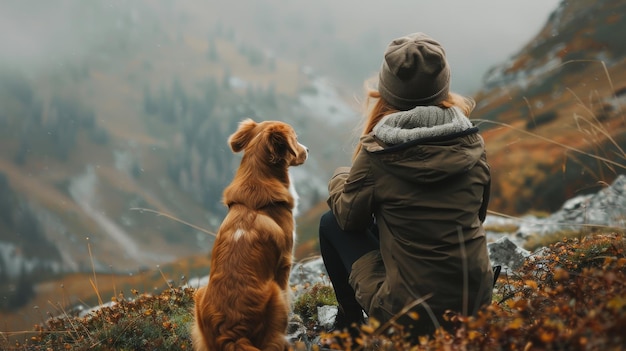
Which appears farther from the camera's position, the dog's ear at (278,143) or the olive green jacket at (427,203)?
the dog's ear at (278,143)

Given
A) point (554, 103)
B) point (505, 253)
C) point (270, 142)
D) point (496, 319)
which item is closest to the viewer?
point (496, 319)

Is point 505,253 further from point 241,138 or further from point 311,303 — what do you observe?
point 241,138

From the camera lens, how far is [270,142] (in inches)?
185

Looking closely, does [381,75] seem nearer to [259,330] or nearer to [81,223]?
[259,330]

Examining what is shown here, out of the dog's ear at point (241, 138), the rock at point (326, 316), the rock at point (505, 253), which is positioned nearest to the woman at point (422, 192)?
the dog's ear at point (241, 138)

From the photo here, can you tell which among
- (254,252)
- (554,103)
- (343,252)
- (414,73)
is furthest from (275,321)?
(554,103)

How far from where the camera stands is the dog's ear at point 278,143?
4.70 metres

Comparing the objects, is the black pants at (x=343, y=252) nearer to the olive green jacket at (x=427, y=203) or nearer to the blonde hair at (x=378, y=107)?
the olive green jacket at (x=427, y=203)

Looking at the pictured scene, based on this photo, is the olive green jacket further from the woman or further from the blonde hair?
the blonde hair

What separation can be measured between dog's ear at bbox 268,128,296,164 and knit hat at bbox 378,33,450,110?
116 cm

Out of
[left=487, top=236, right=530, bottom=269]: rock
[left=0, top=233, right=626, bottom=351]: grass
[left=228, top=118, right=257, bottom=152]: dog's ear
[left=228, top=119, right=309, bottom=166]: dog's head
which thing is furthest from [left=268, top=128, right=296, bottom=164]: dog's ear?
[left=487, top=236, right=530, bottom=269]: rock

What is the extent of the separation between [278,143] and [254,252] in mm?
1015

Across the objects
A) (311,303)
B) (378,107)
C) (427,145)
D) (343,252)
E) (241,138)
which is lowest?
(311,303)

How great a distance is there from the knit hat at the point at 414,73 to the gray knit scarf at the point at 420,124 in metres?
0.15
